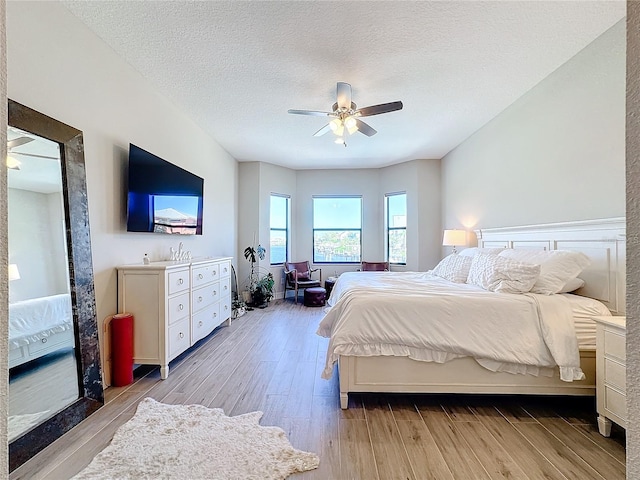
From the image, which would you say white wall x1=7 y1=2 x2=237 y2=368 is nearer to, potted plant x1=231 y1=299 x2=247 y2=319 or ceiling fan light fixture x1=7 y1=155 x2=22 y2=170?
ceiling fan light fixture x1=7 y1=155 x2=22 y2=170

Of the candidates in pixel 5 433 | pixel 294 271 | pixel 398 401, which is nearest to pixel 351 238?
pixel 294 271

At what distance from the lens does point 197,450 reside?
1.71 metres

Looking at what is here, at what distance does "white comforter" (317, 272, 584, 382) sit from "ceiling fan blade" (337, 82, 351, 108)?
1.99 m

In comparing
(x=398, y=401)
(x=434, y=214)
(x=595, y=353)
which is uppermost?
(x=434, y=214)

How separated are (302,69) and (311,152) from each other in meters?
2.61

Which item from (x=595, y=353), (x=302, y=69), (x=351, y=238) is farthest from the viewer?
(x=351, y=238)

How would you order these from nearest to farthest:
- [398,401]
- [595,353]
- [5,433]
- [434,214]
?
[5,433], [595,353], [398,401], [434,214]

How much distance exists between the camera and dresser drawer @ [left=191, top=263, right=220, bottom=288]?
10.6ft

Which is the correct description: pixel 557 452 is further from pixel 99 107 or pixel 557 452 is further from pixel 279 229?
pixel 279 229

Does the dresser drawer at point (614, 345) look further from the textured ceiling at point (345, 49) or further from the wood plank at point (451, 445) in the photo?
the textured ceiling at point (345, 49)

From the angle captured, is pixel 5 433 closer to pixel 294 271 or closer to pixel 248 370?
pixel 248 370

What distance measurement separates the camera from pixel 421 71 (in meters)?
2.80

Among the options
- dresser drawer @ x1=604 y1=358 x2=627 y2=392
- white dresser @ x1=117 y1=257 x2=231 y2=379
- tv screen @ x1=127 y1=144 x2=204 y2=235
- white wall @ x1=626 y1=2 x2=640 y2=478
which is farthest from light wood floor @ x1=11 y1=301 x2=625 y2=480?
tv screen @ x1=127 y1=144 x2=204 y2=235

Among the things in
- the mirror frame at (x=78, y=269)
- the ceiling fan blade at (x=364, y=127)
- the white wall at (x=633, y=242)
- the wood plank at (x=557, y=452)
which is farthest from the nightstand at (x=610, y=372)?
the mirror frame at (x=78, y=269)
